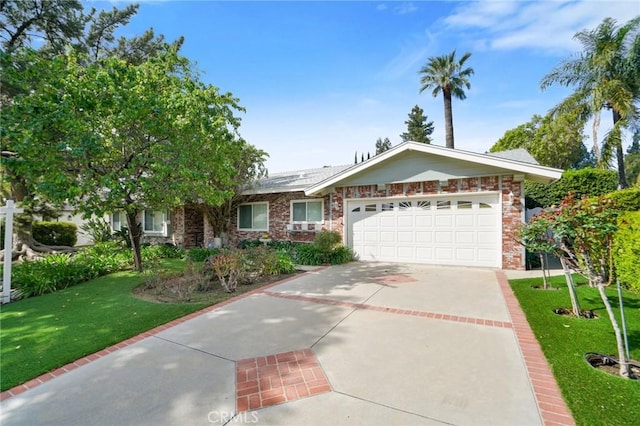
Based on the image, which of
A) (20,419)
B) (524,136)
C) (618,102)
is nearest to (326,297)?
(20,419)

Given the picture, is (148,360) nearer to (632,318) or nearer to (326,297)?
(326,297)

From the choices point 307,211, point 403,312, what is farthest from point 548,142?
point 403,312

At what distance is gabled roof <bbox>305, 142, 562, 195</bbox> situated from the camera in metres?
8.09

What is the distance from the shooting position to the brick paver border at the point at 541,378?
2.41 meters

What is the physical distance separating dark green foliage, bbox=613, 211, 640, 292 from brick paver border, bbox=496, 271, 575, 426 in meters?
1.38

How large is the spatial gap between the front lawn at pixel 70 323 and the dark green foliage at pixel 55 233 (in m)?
14.0

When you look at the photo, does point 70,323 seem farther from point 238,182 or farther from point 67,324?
point 238,182

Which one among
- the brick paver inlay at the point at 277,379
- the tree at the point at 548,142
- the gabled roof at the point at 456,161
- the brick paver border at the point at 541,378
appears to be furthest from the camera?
the tree at the point at 548,142

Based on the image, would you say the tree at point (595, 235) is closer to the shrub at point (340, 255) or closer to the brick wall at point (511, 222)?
the brick wall at point (511, 222)

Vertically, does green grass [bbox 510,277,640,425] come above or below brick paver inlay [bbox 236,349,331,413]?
above

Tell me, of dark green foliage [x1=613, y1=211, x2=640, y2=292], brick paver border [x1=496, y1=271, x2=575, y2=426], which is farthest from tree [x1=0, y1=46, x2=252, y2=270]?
dark green foliage [x1=613, y1=211, x2=640, y2=292]

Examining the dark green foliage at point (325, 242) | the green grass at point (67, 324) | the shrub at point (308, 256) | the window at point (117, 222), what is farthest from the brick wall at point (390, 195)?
the window at point (117, 222)

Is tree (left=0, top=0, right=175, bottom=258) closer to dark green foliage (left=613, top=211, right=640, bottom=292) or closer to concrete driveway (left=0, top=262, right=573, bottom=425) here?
concrete driveway (left=0, top=262, right=573, bottom=425)

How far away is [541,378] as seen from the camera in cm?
295
